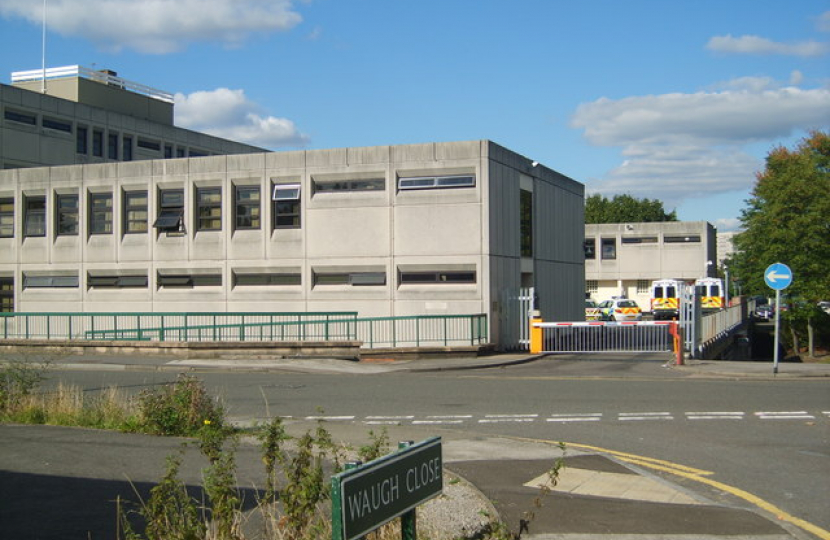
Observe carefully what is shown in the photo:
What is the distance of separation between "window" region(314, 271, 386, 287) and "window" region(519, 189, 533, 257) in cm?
630

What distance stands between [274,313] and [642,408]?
1765cm

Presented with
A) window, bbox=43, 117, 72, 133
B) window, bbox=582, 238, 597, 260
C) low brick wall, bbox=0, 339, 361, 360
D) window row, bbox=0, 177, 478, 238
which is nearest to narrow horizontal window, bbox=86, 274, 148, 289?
window row, bbox=0, 177, 478, 238

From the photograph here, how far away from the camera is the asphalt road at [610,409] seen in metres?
10.8

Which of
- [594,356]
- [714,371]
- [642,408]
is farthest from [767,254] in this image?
[642,408]

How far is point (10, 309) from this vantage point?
3794cm

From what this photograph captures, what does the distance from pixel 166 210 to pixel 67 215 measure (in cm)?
510

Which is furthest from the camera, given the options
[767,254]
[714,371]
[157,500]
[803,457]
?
[767,254]

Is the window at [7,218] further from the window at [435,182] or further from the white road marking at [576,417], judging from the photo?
the white road marking at [576,417]

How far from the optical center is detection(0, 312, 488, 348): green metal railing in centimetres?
2855

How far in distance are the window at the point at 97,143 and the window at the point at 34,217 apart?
14.2 meters

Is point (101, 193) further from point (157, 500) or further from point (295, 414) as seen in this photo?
point (157, 500)

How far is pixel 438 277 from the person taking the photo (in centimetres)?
3056

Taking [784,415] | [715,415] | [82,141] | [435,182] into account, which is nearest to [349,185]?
[435,182]

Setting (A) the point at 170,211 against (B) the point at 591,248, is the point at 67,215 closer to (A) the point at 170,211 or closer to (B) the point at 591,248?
(A) the point at 170,211
